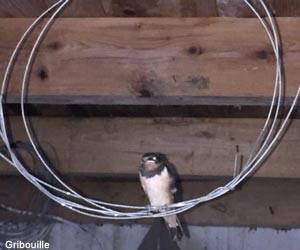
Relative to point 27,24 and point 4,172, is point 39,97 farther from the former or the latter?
point 4,172

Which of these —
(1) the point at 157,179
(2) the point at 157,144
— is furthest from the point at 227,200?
(1) the point at 157,179

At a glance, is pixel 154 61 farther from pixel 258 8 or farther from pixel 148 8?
pixel 258 8

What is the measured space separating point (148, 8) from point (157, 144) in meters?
0.70

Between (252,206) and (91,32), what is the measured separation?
1.10 meters

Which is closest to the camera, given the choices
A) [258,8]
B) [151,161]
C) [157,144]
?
[258,8]

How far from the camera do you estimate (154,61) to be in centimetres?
182

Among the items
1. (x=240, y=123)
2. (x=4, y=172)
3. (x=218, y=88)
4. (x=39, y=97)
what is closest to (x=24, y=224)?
(x=4, y=172)

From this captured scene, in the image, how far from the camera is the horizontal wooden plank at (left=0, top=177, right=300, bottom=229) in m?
2.71

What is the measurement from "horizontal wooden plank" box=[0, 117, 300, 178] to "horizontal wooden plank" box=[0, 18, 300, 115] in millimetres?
570

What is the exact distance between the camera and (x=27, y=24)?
6.08 feet

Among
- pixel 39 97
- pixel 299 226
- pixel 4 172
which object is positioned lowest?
pixel 299 226

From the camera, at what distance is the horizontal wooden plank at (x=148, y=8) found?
172 centimetres

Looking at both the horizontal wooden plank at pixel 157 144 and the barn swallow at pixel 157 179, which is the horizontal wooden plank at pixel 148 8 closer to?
the barn swallow at pixel 157 179

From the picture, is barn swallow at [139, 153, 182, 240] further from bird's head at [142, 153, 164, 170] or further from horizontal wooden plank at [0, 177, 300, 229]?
horizontal wooden plank at [0, 177, 300, 229]
